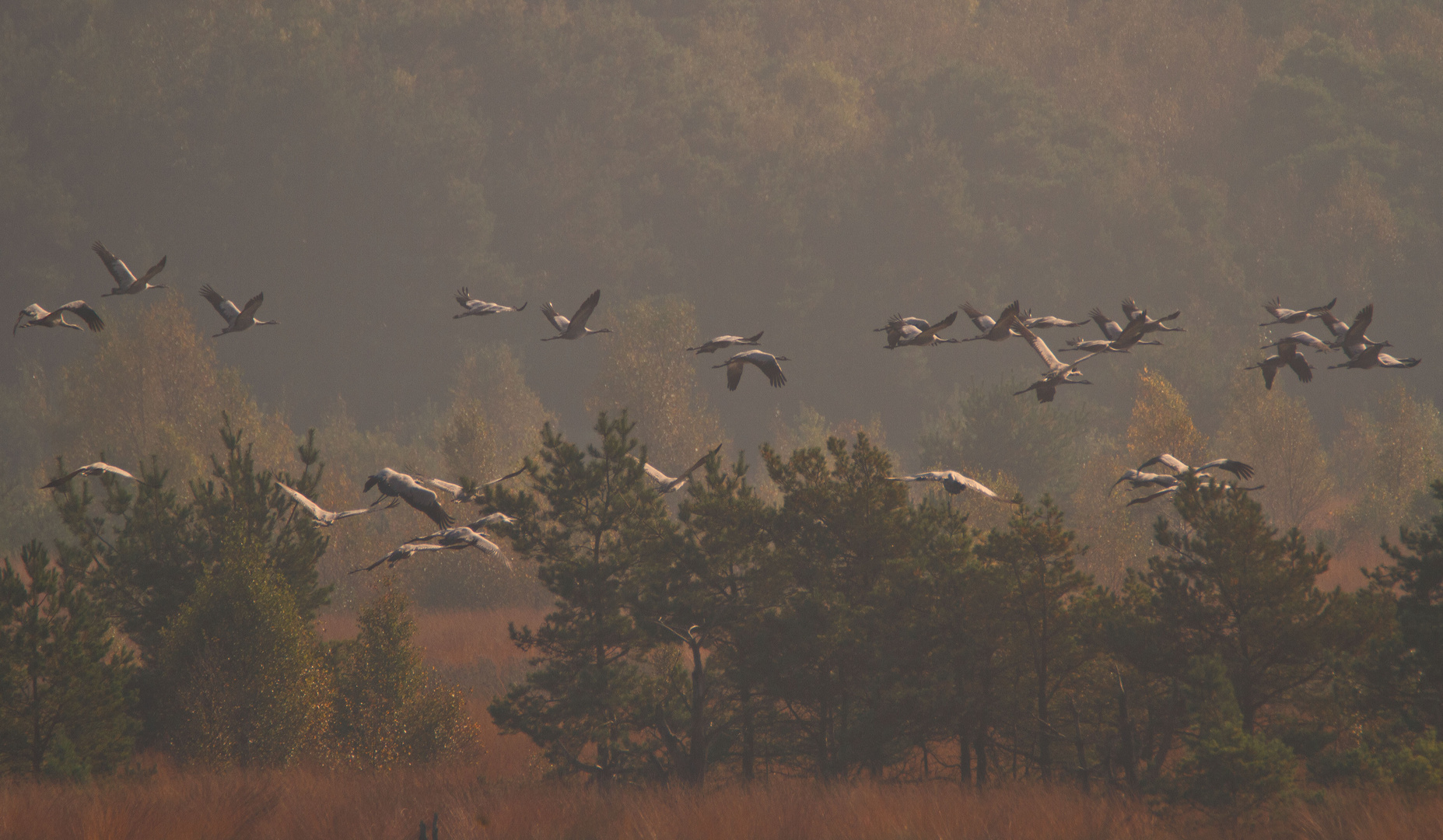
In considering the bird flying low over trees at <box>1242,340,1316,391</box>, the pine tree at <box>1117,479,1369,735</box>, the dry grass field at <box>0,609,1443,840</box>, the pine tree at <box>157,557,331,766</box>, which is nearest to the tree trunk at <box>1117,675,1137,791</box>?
the dry grass field at <box>0,609,1443,840</box>

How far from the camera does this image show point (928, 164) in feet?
275

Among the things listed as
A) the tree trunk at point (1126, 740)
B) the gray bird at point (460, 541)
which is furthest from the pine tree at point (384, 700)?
the tree trunk at point (1126, 740)

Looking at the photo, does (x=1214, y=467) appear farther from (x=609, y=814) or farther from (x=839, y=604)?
(x=609, y=814)

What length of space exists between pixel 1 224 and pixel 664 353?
50824 mm

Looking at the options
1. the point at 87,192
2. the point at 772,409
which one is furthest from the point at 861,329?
the point at 87,192

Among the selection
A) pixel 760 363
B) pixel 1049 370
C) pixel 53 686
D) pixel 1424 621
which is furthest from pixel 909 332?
pixel 53 686

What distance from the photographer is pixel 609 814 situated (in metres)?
15.2

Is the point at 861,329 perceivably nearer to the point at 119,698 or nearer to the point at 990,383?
the point at 990,383

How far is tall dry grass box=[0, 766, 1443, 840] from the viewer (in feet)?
43.8

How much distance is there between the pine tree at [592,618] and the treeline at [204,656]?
388cm

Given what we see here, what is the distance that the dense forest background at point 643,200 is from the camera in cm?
7781

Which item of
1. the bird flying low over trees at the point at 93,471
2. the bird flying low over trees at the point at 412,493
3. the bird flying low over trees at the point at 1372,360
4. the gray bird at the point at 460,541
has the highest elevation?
the bird flying low over trees at the point at 1372,360

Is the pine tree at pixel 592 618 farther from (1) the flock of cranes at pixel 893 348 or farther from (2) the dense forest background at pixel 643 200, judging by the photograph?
(2) the dense forest background at pixel 643 200

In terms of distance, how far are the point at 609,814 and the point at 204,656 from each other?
7.02m
